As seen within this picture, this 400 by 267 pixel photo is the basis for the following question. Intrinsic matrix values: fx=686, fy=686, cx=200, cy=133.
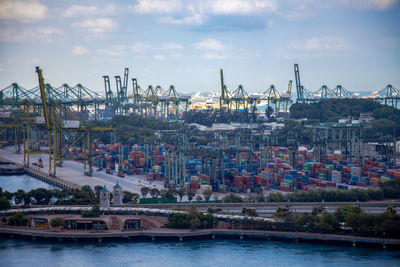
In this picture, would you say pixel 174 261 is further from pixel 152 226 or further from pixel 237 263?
pixel 152 226

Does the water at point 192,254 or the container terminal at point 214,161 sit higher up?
the container terminal at point 214,161

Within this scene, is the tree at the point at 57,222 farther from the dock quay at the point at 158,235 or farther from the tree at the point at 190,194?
the tree at the point at 190,194

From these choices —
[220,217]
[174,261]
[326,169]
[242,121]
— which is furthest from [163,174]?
[242,121]

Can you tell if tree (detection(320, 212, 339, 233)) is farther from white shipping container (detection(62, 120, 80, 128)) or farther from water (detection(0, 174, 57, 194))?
white shipping container (detection(62, 120, 80, 128))

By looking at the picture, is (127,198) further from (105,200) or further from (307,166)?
(307,166)

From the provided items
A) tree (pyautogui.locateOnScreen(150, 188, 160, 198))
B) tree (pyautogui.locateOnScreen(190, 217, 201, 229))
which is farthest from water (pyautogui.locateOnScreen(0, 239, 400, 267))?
tree (pyautogui.locateOnScreen(150, 188, 160, 198))

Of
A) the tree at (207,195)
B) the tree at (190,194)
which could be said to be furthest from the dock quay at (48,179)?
the tree at (207,195)
